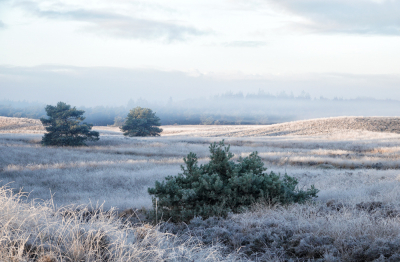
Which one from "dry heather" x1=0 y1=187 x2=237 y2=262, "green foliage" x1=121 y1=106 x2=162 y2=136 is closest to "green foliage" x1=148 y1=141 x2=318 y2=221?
"dry heather" x1=0 y1=187 x2=237 y2=262

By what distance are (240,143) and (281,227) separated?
84.2ft

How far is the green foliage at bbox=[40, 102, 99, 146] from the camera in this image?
25641 mm

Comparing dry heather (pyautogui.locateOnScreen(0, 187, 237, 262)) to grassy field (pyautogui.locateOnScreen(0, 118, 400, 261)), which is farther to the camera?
grassy field (pyautogui.locateOnScreen(0, 118, 400, 261))

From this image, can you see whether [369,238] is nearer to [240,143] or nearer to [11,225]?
[11,225]

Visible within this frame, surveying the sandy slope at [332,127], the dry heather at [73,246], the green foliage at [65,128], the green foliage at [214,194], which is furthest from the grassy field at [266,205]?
the sandy slope at [332,127]

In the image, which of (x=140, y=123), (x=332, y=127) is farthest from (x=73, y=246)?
(x=332, y=127)

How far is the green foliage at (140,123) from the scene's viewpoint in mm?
44250

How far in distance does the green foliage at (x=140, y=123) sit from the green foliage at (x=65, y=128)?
16.8 m

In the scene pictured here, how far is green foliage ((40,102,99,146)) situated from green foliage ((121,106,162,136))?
55.2 ft

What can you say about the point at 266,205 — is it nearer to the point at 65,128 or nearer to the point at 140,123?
the point at 65,128

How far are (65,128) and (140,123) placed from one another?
1810 centimetres

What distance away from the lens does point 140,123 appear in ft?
144

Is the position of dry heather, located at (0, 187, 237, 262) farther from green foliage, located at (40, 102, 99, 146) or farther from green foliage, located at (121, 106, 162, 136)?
green foliage, located at (121, 106, 162, 136)

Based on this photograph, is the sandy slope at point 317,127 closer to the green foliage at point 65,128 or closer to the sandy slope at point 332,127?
the sandy slope at point 332,127
